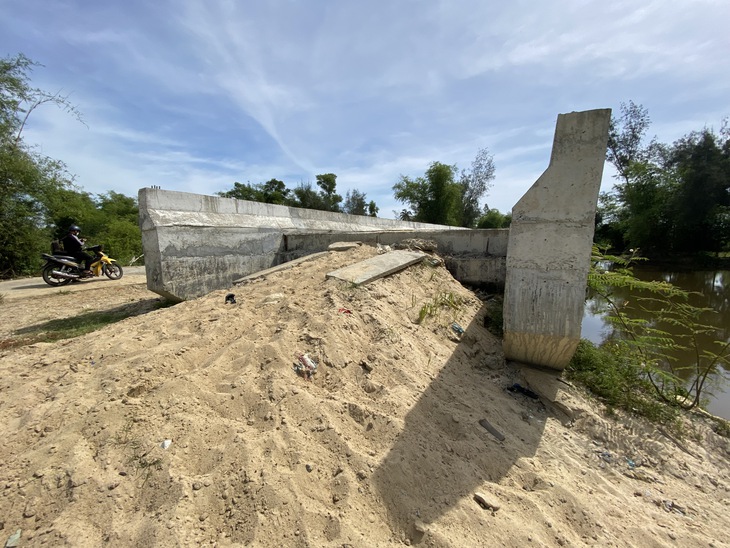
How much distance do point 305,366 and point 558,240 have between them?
2216 mm

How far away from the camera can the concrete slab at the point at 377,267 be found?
354 cm

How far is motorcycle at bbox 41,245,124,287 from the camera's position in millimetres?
6738

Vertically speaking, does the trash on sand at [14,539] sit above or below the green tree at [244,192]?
below

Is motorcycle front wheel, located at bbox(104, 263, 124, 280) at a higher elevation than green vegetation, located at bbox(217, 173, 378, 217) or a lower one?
lower

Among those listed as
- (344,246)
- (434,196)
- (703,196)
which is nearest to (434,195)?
(434,196)

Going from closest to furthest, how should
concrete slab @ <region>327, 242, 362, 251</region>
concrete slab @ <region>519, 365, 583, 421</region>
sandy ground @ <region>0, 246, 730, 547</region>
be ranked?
sandy ground @ <region>0, 246, 730, 547</region>, concrete slab @ <region>519, 365, 583, 421</region>, concrete slab @ <region>327, 242, 362, 251</region>

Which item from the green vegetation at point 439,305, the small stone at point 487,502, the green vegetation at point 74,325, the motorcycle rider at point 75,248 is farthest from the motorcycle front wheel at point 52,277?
the small stone at point 487,502

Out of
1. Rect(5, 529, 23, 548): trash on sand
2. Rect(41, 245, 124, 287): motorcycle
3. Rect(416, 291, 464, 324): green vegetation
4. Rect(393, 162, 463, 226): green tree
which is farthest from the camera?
Rect(393, 162, 463, 226): green tree

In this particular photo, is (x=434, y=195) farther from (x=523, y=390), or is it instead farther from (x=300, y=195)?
(x=523, y=390)

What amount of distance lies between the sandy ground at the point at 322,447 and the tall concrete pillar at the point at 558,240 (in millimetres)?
533

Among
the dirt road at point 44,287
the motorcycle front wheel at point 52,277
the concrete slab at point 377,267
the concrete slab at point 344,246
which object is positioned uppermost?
the concrete slab at point 344,246

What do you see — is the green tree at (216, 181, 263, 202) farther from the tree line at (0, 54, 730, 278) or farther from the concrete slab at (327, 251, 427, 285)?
the concrete slab at (327, 251, 427, 285)

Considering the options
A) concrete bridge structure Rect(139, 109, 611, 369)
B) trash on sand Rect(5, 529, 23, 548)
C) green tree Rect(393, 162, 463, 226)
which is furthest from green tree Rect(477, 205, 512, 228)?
trash on sand Rect(5, 529, 23, 548)

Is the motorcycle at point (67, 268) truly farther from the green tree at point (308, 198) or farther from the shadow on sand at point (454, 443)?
the green tree at point (308, 198)
